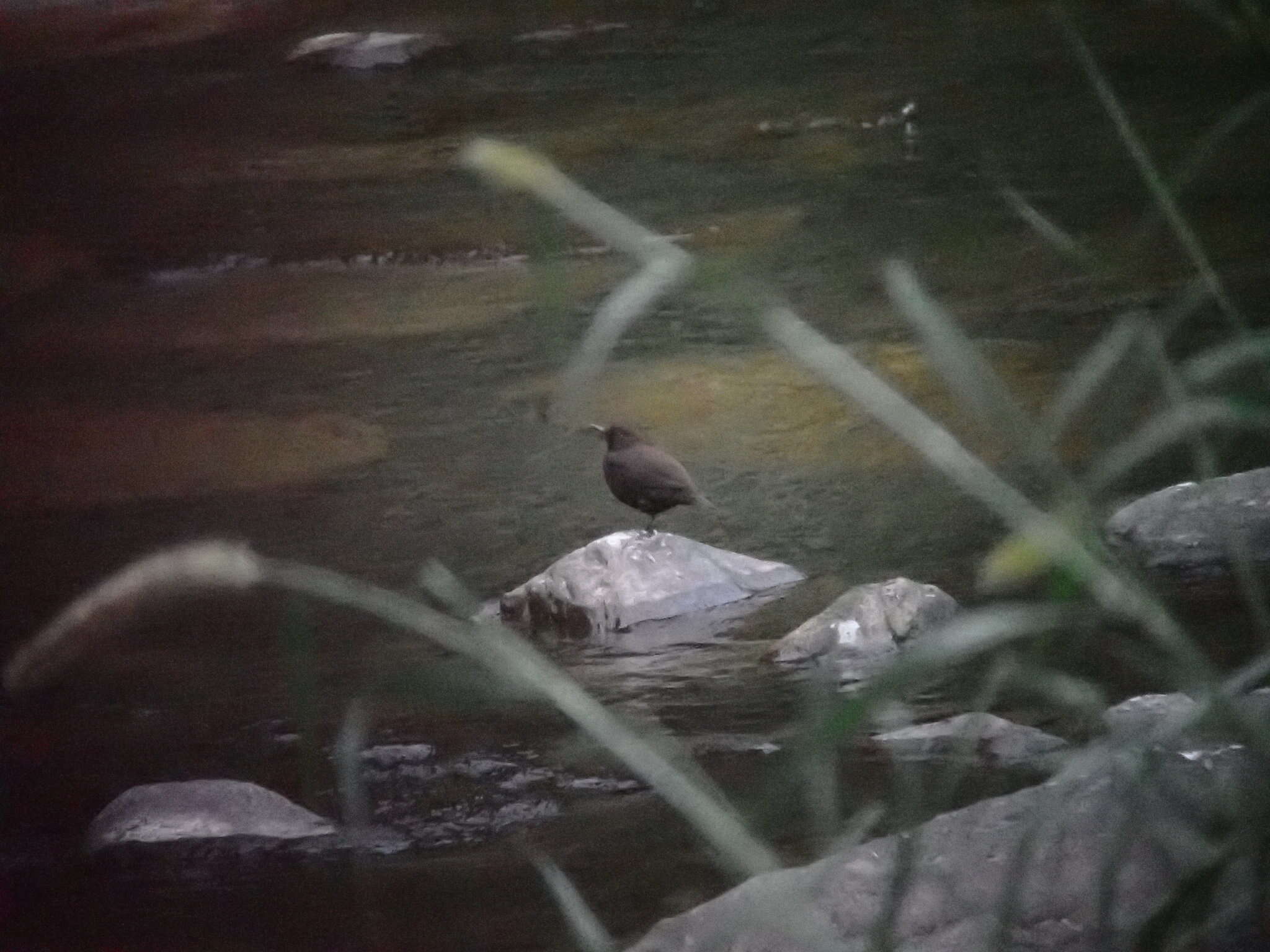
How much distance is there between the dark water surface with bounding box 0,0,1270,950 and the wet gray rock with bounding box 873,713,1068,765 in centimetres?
9

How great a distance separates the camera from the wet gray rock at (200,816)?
10.9 ft

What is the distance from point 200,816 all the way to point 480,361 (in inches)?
113

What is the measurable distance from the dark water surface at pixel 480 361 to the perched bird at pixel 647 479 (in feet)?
0.85

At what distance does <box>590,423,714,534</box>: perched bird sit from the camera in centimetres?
439

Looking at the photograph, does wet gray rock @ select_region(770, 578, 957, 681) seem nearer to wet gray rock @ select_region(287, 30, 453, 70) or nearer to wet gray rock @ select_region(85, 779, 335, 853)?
wet gray rock @ select_region(85, 779, 335, 853)

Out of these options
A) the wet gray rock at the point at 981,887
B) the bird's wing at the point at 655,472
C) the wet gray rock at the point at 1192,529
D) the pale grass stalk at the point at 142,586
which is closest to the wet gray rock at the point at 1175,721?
the wet gray rock at the point at 981,887

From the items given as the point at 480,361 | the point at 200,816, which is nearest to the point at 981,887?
the point at 200,816

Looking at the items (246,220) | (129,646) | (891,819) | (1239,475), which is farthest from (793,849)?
(246,220)

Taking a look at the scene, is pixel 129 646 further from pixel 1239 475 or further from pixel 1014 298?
pixel 1014 298

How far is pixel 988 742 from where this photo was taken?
3213 mm

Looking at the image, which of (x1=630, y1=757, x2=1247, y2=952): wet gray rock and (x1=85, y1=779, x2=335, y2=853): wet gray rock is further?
(x1=85, y1=779, x2=335, y2=853): wet gray rock

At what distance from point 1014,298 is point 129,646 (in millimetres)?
2898

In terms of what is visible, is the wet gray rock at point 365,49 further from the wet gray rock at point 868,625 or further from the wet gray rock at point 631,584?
the wet gray rock at point 868,625

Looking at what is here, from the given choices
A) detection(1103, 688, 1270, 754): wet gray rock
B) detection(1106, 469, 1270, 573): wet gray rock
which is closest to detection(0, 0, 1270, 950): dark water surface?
detection(1103, 688, 1270, 754): wet gray rock
